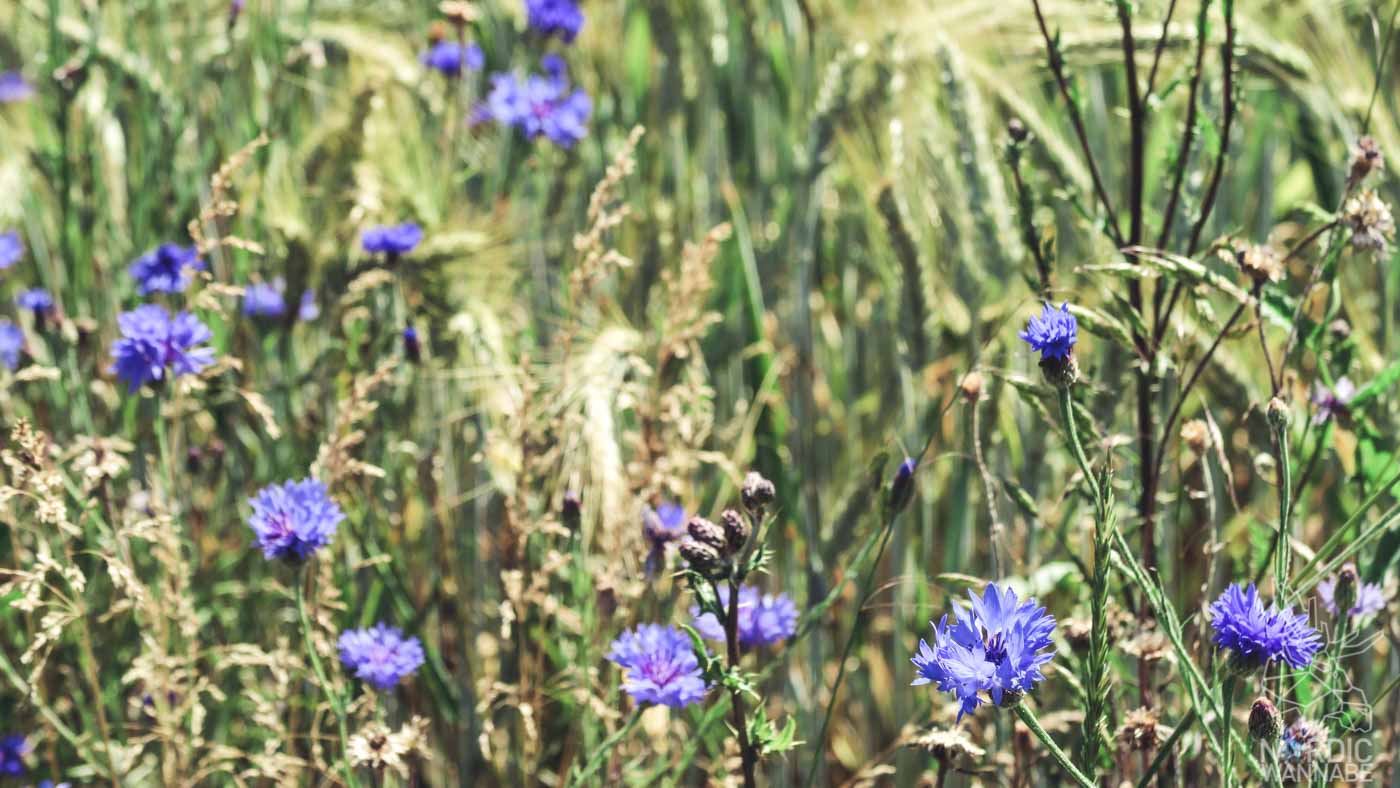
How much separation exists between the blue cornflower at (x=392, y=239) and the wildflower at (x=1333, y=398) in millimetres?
1091

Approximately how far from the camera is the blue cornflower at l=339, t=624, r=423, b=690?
1.37 m

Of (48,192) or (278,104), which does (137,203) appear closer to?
(278,104)

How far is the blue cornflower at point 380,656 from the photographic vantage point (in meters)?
1.37

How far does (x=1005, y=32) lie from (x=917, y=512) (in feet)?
2.40

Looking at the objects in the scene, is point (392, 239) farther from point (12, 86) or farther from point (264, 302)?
point (12, 86)

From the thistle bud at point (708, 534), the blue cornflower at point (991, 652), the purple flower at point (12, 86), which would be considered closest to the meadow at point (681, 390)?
the thistle bud at point (708, 534)

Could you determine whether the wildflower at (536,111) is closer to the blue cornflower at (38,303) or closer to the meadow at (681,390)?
the meadow at (681,390)

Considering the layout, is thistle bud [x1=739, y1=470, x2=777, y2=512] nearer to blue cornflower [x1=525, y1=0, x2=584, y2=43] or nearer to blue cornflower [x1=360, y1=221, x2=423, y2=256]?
blue cornflower [x1=360, y1=221, x2=423, y2=256]

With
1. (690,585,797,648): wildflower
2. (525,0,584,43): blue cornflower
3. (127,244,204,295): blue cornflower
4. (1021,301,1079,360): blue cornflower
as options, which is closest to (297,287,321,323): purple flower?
(127,244,204,295): blue cornflower

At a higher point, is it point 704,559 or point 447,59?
point 447,59

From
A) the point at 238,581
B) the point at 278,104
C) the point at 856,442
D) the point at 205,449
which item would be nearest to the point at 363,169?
the point at 278,104

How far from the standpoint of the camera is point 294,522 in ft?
4.27

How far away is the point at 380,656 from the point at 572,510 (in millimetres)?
250

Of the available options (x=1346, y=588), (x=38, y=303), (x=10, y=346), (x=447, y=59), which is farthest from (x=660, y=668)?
(x=447, y=59)
